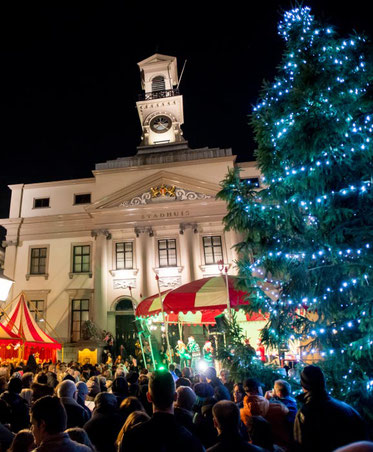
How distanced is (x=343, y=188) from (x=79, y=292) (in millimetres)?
21548

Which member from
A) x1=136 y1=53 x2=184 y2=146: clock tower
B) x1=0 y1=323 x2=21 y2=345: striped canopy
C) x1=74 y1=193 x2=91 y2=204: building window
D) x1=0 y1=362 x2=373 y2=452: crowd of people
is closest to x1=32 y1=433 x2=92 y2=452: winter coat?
x1=0 y1=362 x2=373 y2=452: crowd of people

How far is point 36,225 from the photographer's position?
2602cm

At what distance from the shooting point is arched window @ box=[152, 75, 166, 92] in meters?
30.9

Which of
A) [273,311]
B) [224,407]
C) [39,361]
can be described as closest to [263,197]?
[273,311]

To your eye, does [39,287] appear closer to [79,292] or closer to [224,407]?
[79,292]

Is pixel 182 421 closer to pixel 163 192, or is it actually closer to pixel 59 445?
pixel 59 445

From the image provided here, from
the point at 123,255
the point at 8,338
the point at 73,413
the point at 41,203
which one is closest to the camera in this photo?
the point at 73,413

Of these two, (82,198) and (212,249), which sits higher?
(82,198)

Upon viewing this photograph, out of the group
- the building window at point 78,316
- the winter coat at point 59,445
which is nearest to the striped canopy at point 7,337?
the building window at point 78,316

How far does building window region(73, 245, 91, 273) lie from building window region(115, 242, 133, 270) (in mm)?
2300

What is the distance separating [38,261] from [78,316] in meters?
5.35

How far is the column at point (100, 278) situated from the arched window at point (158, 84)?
14792 millimetres

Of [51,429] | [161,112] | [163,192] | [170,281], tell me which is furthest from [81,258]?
[51,429]

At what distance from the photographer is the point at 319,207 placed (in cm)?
580
